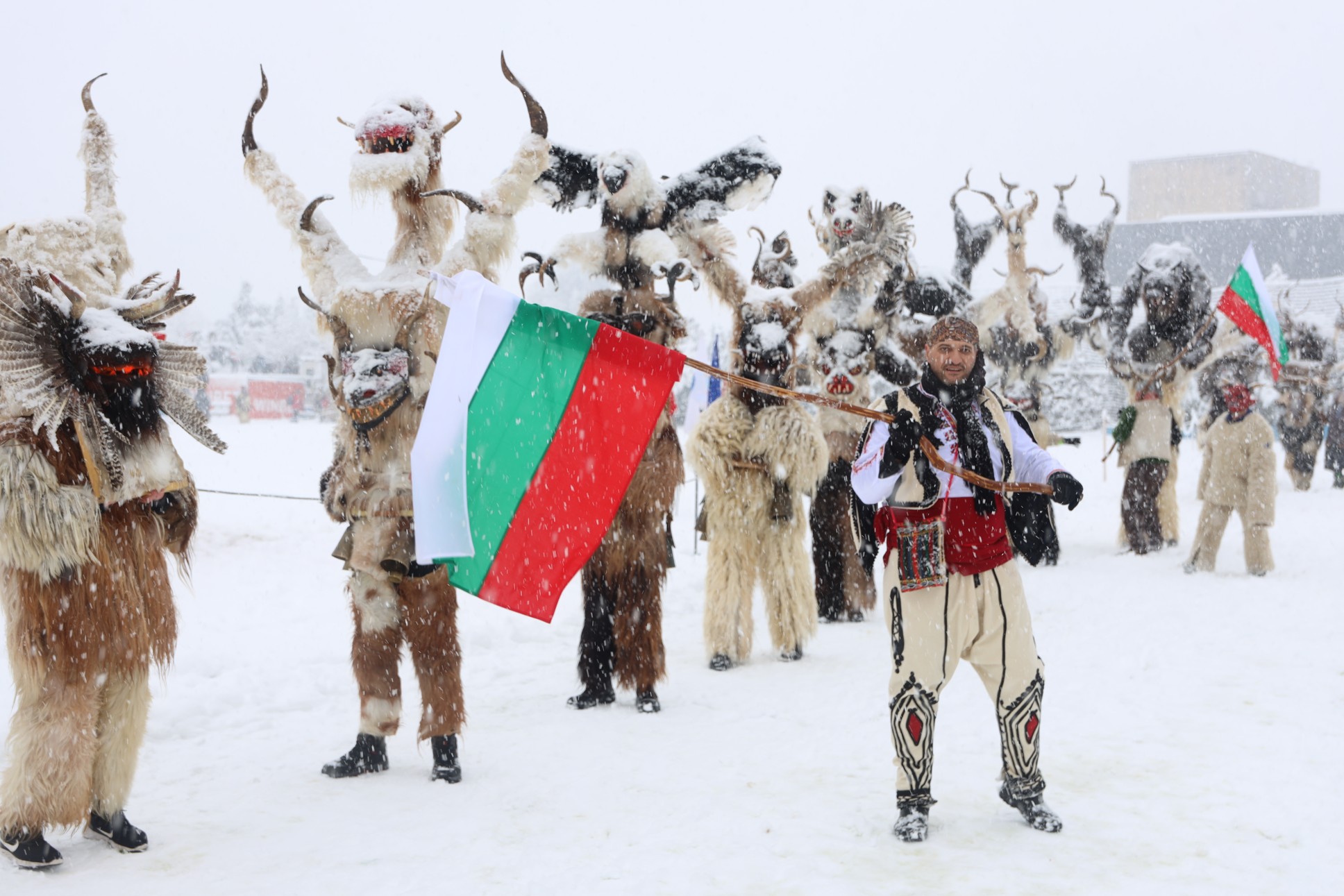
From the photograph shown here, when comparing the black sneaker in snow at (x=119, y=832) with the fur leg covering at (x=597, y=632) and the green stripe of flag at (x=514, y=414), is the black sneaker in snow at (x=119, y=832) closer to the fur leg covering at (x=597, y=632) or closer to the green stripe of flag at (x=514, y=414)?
the green stripe of flag at (x=514, y=414)

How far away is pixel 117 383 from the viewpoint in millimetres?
3246

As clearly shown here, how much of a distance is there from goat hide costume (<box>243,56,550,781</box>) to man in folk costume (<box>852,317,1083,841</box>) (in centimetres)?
168

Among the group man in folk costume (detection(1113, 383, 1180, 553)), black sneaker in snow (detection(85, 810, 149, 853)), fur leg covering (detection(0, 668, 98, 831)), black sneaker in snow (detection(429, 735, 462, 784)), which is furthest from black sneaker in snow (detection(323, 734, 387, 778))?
man in folk costume (detection(1113, 383, 1180, 553))

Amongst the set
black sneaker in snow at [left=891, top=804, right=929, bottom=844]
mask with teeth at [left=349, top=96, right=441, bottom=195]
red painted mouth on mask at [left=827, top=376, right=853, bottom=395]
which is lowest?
black sneaker in snow at [left=891, top=804, right=929, bottom=844]

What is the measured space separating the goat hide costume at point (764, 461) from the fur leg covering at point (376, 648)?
2.24 m

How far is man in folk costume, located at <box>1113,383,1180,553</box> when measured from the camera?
922cm

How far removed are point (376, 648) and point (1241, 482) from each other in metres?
7.00

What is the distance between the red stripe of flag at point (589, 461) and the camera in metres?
3.38

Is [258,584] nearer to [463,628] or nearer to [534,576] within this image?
[463,628]

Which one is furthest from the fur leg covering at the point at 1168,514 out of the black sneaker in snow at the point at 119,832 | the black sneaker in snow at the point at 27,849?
the black sneaker in snow at the point at 27,849

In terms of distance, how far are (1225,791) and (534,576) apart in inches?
101

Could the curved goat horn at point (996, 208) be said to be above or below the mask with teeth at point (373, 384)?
above

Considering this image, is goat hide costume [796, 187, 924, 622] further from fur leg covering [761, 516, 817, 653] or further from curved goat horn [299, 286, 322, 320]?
curved goat horn [299, 286, 322, 320]

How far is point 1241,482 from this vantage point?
26.4 feet
